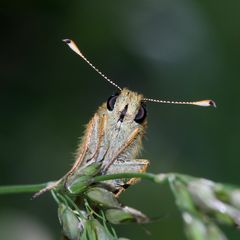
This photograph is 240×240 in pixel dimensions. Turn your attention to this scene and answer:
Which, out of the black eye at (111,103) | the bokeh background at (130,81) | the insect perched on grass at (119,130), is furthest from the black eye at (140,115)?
the bokeh background at (130,81)

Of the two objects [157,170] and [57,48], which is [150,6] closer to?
[57,48]

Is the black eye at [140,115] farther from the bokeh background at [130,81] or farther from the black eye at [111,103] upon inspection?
the bokeh background at [130,81]

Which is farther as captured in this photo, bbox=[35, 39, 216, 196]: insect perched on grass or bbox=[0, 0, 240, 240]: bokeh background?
bbox=[0, 0, 240, 240]: bokeh background

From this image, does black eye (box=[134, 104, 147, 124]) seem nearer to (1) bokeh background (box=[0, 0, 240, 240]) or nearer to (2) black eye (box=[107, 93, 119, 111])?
(2) black eye (box=[107, 93, 119, 111])

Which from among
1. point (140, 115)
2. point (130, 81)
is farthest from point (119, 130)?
point (130, 81)

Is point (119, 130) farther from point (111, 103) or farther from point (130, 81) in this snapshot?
point (130, 81)

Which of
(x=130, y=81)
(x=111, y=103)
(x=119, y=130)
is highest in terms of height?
(x=130, y=81)

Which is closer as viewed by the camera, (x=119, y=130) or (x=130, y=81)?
(x=119, y=130)

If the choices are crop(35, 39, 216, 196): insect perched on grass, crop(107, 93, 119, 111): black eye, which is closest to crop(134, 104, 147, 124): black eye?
crop(35, 39, 216, 196): insect perched on grass
